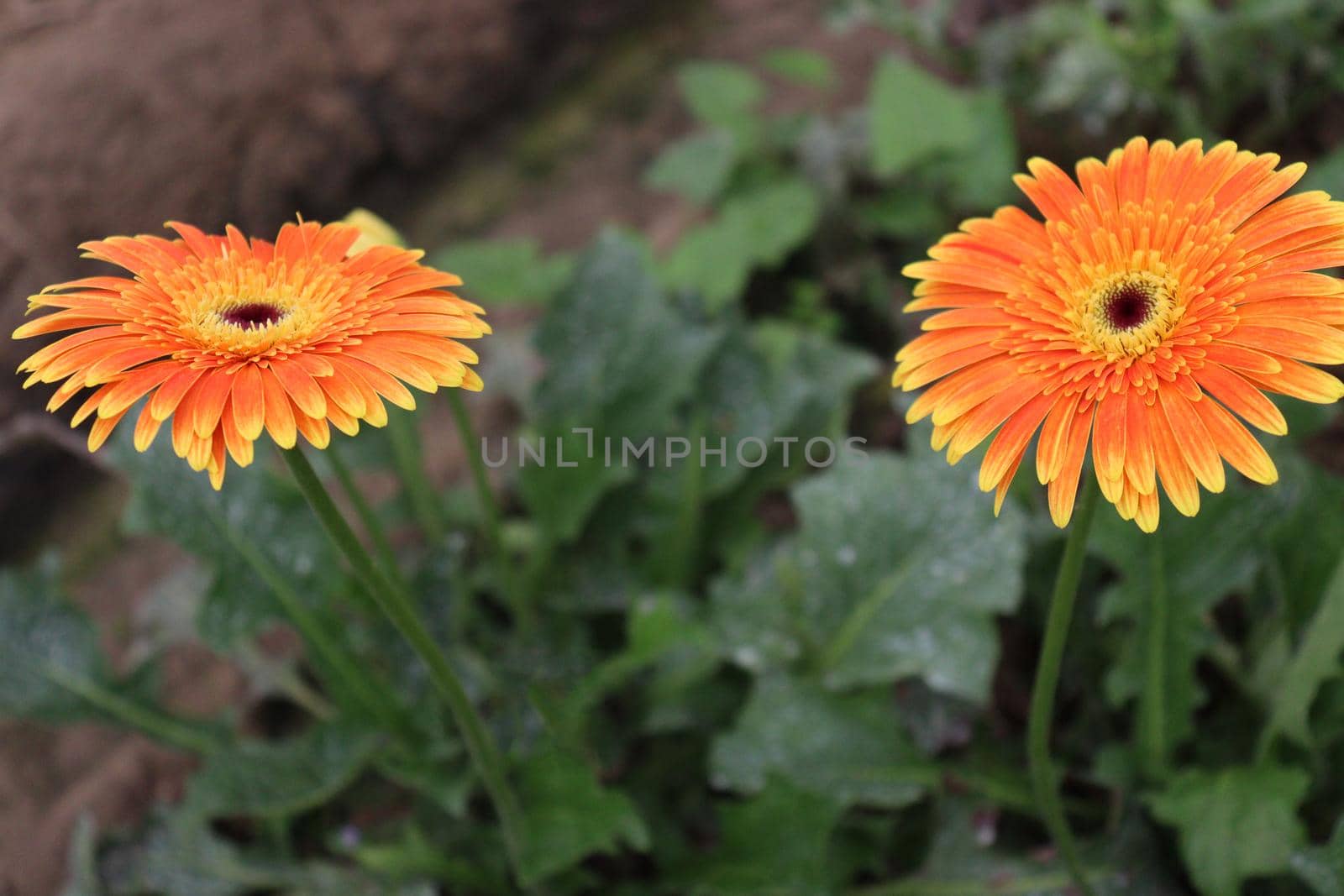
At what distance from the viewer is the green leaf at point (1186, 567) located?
169 cm

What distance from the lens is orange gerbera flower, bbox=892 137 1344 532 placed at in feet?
3.31

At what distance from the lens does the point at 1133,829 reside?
177cm

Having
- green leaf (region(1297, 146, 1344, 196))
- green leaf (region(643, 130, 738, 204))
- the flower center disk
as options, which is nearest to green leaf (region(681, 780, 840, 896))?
the flower center disk

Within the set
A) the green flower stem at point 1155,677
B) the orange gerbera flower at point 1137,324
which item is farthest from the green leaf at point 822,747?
the orange gerbera flower at point 1137,324

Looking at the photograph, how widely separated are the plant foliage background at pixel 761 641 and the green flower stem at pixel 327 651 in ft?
0.05

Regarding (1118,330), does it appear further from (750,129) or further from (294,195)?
(294,195)

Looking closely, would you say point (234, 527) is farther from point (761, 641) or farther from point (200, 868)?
point (761, 641)

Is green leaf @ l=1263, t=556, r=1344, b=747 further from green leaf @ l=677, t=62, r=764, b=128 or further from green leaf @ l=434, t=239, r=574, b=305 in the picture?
green leaf @ l=677, t=62, r=764, b=128

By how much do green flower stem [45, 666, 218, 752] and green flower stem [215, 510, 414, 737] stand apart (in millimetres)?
283

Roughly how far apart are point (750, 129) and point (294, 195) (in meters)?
1.16

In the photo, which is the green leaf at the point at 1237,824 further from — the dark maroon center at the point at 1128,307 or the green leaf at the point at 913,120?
the green leaf at the point at 913,120

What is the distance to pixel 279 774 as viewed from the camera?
1.85m

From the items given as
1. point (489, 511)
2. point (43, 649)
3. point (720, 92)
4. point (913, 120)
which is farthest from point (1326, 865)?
point (720, 92)

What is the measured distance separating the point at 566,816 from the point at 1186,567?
3.31ft
